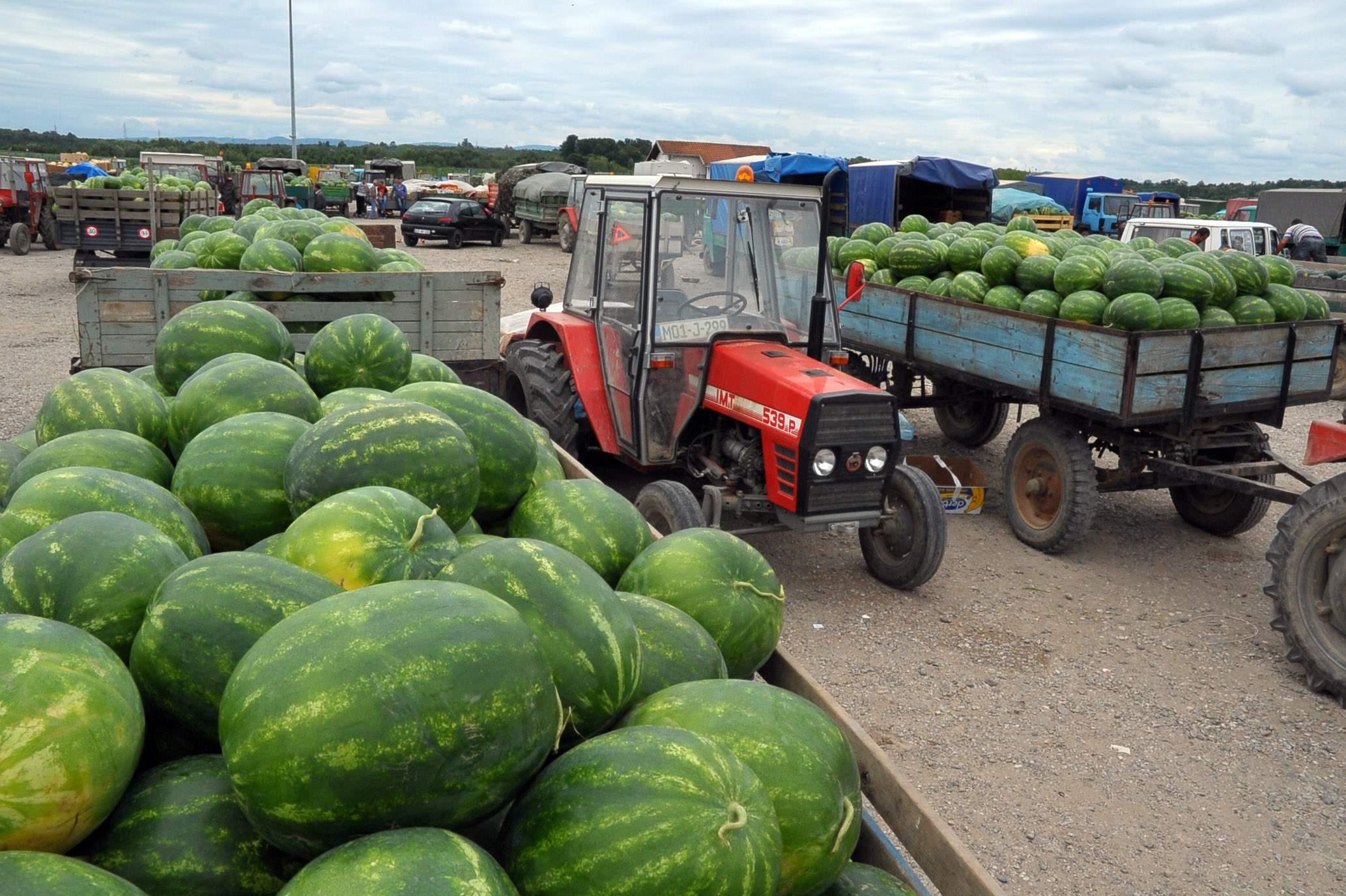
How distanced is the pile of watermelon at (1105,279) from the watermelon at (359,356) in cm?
522

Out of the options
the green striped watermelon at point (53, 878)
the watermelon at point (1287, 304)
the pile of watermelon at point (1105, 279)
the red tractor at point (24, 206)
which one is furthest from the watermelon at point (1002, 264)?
the red tractor at point (24, 206)

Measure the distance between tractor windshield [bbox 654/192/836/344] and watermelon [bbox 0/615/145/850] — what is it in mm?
4796

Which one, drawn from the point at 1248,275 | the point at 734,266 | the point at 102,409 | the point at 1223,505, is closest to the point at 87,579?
the point at 102,409

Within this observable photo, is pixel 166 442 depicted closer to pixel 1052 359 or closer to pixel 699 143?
pixel 1052 359

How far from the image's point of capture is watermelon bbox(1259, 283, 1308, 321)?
23.5ft

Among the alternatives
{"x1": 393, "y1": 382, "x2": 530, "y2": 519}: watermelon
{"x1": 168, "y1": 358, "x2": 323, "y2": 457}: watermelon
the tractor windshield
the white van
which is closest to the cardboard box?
the tractor windshield

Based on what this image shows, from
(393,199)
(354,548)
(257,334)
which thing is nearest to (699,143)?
(393,199)

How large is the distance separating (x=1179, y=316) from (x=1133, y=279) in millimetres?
430

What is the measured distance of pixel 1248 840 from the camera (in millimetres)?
4129

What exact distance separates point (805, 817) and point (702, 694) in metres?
0.28

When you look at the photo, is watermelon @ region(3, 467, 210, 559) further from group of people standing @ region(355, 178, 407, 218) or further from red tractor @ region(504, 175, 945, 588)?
group of people standing @ region(355, 178, 407, 218)

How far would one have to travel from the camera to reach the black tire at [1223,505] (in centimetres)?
739

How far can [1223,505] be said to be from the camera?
769 cm

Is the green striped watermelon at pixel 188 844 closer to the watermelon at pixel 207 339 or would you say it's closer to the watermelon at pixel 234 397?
the watermelon at pixel 234 397
